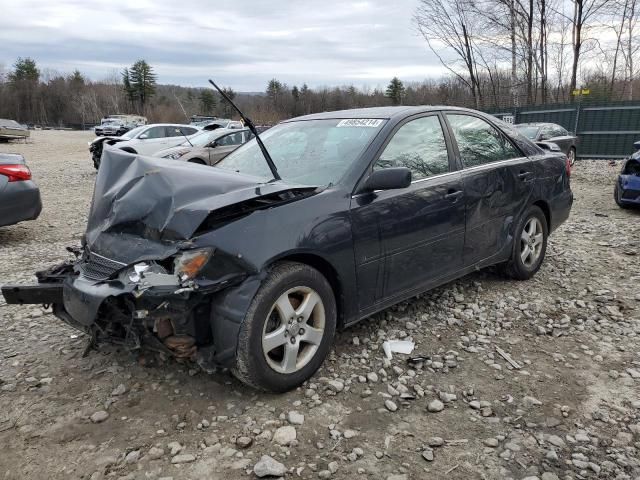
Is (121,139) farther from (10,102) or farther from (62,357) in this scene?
(10,102)

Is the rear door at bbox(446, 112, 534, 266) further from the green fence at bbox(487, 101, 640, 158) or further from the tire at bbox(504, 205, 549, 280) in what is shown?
the green fence at bbox(487, 101, 640, 158)

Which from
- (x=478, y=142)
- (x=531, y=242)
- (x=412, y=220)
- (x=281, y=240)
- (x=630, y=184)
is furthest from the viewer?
(x=630, y=184)

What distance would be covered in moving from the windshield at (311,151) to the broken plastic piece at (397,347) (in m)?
1.22

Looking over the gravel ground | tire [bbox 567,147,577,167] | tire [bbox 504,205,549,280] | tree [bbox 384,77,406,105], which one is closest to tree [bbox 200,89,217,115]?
tree [bbox 384,77,406,105]

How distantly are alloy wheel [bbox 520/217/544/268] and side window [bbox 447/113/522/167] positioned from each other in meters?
0.69

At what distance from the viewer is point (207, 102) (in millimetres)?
89500

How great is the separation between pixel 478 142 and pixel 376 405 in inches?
100

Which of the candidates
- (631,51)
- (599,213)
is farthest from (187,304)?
(631,51)

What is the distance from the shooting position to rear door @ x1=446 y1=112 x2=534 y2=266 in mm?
4020

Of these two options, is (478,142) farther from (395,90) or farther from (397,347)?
(395,90)

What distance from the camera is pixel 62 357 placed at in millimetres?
3412

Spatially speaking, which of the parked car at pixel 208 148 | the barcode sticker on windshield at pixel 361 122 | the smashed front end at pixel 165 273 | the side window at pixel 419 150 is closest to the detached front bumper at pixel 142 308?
the smashed front end at pixel 165 273

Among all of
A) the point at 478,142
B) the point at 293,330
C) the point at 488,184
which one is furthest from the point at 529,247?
the point at 293,330

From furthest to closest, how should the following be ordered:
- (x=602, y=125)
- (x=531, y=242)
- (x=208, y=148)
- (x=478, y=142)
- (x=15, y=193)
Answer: (x=602, y=125)
(x=208, y=148)
(x=15, y=193)
(x=531, y=242)
(x=478, y=142)
